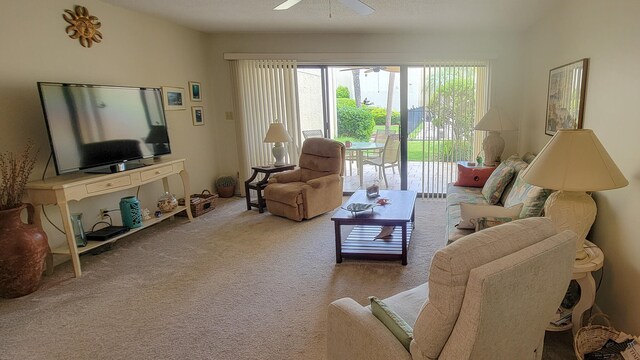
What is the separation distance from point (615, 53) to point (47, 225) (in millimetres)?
4478

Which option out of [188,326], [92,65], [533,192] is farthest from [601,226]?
[92,65]

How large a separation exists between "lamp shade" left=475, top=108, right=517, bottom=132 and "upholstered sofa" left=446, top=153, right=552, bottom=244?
0.46 m

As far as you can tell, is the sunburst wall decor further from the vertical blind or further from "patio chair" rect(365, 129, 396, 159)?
"patio chair" rect(365, 129, 396, 159)

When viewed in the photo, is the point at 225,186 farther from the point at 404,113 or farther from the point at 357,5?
the point at 357,5

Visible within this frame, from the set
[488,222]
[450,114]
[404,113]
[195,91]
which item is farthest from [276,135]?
[488,222]

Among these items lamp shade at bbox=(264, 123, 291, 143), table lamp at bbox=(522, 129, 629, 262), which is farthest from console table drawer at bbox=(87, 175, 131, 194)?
table lamp at bbox=(522, 129, 629, 262)

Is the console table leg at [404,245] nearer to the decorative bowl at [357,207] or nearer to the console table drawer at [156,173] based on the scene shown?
the decorative bowl at [357,207]

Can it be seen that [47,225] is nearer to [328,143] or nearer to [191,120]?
[191,120]

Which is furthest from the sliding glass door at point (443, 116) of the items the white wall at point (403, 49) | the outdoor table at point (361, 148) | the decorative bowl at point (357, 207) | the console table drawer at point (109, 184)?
the console table drawer at point (109, 184)

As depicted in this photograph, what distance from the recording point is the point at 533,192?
2.40 m

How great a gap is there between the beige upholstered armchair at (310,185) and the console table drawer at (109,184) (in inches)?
62.7

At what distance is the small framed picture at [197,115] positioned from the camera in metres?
4.99

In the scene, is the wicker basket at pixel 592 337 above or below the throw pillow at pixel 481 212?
below

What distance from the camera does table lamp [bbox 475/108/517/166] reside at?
4012 mm
